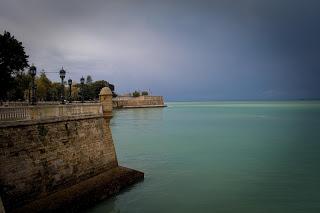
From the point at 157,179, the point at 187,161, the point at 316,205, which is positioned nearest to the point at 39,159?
the point at 157,179

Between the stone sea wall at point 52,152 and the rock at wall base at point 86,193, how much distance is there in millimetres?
54

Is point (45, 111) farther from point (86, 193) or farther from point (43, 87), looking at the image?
point (43, 87)

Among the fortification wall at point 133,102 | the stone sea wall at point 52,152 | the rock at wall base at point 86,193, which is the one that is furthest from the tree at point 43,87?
the fortification wall at point 133,102

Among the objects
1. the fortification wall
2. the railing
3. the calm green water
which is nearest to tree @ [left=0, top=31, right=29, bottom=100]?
the railing

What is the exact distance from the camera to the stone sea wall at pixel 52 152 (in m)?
12.2

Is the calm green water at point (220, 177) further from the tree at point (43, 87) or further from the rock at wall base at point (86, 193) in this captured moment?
the tree at point (43, 87)

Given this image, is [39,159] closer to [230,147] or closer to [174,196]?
[174,196]

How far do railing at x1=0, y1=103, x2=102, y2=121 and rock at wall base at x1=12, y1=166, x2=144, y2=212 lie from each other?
10.3 feet

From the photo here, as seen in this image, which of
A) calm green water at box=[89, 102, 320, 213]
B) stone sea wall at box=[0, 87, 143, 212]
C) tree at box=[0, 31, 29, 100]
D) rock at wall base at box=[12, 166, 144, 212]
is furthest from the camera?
tree at box=[0, 31, 29, 100]

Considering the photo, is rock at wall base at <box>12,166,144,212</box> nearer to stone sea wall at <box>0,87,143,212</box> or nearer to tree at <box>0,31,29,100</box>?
stone sea wall at <box>0,87,143,212</box>

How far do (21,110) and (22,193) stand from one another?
3041 millimetres

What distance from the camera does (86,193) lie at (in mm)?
14867

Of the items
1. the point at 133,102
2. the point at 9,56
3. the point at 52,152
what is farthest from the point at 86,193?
the point at 133,102

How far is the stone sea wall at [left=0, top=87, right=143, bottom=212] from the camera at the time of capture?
12188 millimetres
